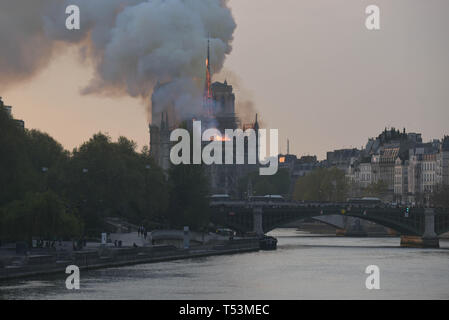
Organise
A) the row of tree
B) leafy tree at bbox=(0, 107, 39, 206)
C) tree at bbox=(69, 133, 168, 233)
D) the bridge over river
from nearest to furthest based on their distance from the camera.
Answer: the row of tree
leafy tree at bbox=(0, 107, 39, 206)
tree at bbox=(69, 133, 168, 233)
the bridge over river

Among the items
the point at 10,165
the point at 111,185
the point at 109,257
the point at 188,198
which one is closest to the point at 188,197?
the point at 188,198

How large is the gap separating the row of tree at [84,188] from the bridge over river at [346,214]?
7190 mm

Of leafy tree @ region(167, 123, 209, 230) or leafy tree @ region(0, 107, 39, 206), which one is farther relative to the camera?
leafy tree @ region(167, 123, 209, 230)

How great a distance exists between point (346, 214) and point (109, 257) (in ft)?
141

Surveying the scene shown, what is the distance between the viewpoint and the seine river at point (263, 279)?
7050 centimetres

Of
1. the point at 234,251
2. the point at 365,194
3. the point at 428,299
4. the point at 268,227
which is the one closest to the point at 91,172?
the point at 234,251

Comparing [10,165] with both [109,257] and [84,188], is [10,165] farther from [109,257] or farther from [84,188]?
[84,188]

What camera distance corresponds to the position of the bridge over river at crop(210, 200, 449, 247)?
12381 cm

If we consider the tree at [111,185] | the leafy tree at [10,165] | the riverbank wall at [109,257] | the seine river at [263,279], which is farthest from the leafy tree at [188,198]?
the leafy tree at [10,165]

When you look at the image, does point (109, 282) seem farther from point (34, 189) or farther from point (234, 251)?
point (234, 251)

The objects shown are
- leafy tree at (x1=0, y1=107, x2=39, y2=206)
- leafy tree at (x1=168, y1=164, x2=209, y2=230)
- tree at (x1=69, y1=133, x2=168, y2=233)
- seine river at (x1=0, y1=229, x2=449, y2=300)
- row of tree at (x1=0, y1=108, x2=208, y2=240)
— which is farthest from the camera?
leafy tree at (x1=168, y1=164, x2=209, y2=230)

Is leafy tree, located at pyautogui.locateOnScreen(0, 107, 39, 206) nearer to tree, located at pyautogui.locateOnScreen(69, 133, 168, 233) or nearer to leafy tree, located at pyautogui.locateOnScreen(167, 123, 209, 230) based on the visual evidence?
tree, located at pyautogui.locateOnScreen(69, 133, 168, 233)

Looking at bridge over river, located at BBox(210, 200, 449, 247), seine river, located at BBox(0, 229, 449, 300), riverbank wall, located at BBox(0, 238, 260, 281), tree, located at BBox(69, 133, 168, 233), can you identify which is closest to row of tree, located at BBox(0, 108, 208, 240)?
tree, located at BBox(69, 133, 168, 233)

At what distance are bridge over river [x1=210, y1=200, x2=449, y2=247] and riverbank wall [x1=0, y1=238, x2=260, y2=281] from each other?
38.8ft
